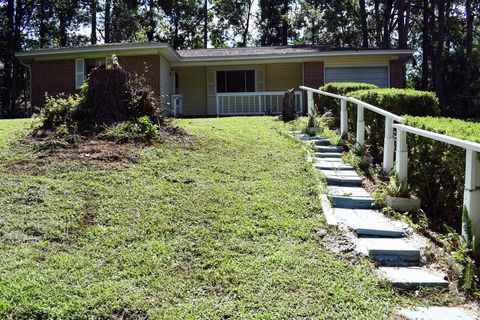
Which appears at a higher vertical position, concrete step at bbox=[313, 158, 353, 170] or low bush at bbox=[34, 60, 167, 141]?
low bush at bbox=[34, 60, 167, 141]

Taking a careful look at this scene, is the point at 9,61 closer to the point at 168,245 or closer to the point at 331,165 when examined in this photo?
the point at 331,165

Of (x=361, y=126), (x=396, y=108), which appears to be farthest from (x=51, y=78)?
(x=396, y=108)

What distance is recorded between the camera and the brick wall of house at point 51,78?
1788 centimetres

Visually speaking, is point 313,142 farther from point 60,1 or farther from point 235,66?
point 60,1

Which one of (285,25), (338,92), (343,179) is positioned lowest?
(343,179)

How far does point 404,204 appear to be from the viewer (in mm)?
5188

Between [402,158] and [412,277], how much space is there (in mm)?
2028

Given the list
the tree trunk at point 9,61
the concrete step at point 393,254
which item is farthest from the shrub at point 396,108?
the tree trunk at point 9,61

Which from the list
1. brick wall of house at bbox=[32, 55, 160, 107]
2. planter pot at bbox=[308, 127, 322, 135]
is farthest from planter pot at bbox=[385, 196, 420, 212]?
brick wall of house at bbox=[32, 55, 160, 107]

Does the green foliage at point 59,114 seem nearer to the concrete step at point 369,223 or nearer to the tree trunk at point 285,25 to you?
the concrete step at point 369,223

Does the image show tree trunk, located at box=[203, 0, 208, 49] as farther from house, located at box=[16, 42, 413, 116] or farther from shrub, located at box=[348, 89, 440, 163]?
shrub, located at box=[348, 89, 440, 163]

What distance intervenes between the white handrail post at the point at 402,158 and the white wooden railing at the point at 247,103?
12613 mm

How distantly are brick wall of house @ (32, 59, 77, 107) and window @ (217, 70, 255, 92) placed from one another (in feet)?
21.1

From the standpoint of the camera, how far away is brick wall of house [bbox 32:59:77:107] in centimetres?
1788
